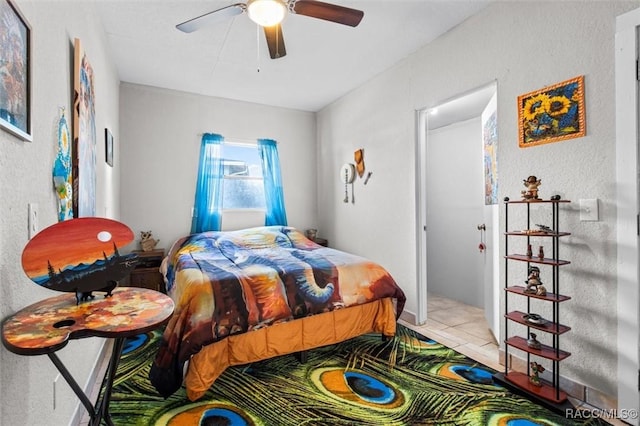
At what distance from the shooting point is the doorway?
362 cm

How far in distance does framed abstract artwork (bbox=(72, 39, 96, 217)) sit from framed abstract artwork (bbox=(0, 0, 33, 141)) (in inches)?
23.8

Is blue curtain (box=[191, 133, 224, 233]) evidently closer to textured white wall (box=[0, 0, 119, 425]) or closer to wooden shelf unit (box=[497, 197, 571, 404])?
textured white wall (box=[0, 0, 119, 425])

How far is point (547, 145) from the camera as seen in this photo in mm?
2014

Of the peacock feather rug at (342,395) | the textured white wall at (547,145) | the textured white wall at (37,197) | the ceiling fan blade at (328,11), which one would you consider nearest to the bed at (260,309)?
the peacock feather rug at (342,395)

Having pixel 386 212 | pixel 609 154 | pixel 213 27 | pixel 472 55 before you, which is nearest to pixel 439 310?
pixel 386 212

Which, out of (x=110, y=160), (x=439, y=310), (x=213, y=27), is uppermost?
(x=213, y=27)

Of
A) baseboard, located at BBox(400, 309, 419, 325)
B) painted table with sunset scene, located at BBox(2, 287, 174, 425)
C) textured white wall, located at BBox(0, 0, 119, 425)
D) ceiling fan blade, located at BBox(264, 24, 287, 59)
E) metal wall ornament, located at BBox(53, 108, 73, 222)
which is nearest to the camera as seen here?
painted table with sunset scene, located at BBox(2, 287, 174, 425)

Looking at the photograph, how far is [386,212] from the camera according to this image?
3.46 m

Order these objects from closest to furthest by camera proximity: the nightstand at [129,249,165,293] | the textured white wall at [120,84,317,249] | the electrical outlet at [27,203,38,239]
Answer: the electrical outlet at [27,203,38,239]
the nightstand at [129,249,165,293]
the textured white wall at [120,84,317,249]

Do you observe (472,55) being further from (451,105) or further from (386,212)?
(386,212)

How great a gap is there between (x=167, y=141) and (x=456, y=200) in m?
3.80

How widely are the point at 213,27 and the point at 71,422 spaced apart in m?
2.80

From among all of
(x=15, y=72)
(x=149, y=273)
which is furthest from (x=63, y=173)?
(x=149, y=273)
